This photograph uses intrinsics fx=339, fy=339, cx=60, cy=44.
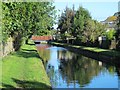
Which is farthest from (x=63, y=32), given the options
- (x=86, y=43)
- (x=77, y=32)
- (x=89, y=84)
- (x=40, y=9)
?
(x=89, y=84)

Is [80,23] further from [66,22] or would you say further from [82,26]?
[66,22]

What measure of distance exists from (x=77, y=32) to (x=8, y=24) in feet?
212

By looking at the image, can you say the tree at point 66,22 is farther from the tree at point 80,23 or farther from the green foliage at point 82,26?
the tree at point 80,23

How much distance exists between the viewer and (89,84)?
22.4 m

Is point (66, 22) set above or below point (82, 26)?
above

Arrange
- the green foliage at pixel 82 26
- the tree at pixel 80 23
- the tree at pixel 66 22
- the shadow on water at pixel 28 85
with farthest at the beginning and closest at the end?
1. the tree at pixel 66 22
2. the tree at pixel 80 23
3. the green foliage at pixel 82 26
4. the shadow on water at pixel 28 85

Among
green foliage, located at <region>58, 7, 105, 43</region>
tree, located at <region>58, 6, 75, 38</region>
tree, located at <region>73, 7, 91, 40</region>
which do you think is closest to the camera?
green foliage, located at <region>58, 7, 105, 43</region>

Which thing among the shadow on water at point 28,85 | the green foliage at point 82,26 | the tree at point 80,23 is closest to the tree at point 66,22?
the green foliage at point 82,26

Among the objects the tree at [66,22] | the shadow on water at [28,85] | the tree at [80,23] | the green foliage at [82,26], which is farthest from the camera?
the tree at [66,22]

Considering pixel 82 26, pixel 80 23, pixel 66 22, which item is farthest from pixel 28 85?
pixel 66 22

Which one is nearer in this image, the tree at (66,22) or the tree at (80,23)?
the tree at (80,23)

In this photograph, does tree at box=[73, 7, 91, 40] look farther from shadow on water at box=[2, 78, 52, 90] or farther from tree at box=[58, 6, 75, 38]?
shadow on water at box=[2, 78, 52, 90]

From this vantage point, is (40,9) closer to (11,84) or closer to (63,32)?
(11,84)

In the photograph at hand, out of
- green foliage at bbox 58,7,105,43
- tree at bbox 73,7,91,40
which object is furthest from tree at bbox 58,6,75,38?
tree at bbox 73,7,91,40
